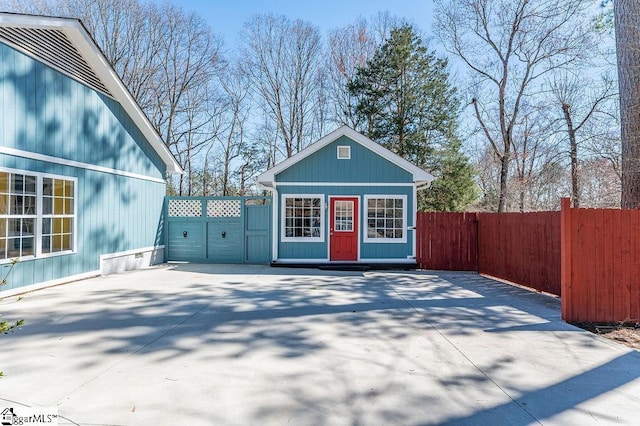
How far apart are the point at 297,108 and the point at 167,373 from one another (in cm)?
1917

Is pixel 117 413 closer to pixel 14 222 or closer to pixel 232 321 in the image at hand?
pixel 232 321

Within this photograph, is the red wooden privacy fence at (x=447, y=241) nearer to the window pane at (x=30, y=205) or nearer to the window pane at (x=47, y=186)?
the window pane at (x=47, y=186)

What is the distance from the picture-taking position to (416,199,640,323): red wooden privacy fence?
489cm

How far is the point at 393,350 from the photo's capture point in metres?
3.81

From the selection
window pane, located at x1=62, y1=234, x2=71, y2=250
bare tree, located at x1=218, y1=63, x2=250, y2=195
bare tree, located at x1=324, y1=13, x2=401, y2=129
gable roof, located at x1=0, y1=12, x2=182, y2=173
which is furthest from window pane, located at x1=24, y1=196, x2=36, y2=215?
bare tree, located at x1=324, y1=13, x2=401, y2=129

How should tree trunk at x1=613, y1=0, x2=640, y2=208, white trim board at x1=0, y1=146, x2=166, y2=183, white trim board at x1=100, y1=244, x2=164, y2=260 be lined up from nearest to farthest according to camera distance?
white trim board at x1=0, y1=146, x2=166, y2=183
tree trunk at x1=613, y1=0, x2=640, y2=208
white trim board at x1=100, y1=244, x2=164, y2=260

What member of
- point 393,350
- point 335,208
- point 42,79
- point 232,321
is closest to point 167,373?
point 232,321

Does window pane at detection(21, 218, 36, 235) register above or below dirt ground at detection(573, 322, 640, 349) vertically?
above

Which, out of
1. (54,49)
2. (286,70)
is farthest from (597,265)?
(286,70)

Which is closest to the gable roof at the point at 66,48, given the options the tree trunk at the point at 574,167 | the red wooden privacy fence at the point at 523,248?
the red wooden privacy fence at the point at 523,248

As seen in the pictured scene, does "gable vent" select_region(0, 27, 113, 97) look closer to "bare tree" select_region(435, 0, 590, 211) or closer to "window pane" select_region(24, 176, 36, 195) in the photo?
"window pane" select_region(24, 176, 36, 195)

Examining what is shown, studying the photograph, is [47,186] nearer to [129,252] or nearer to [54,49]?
[54,49]

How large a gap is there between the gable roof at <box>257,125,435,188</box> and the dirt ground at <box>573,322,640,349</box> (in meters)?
6.11
